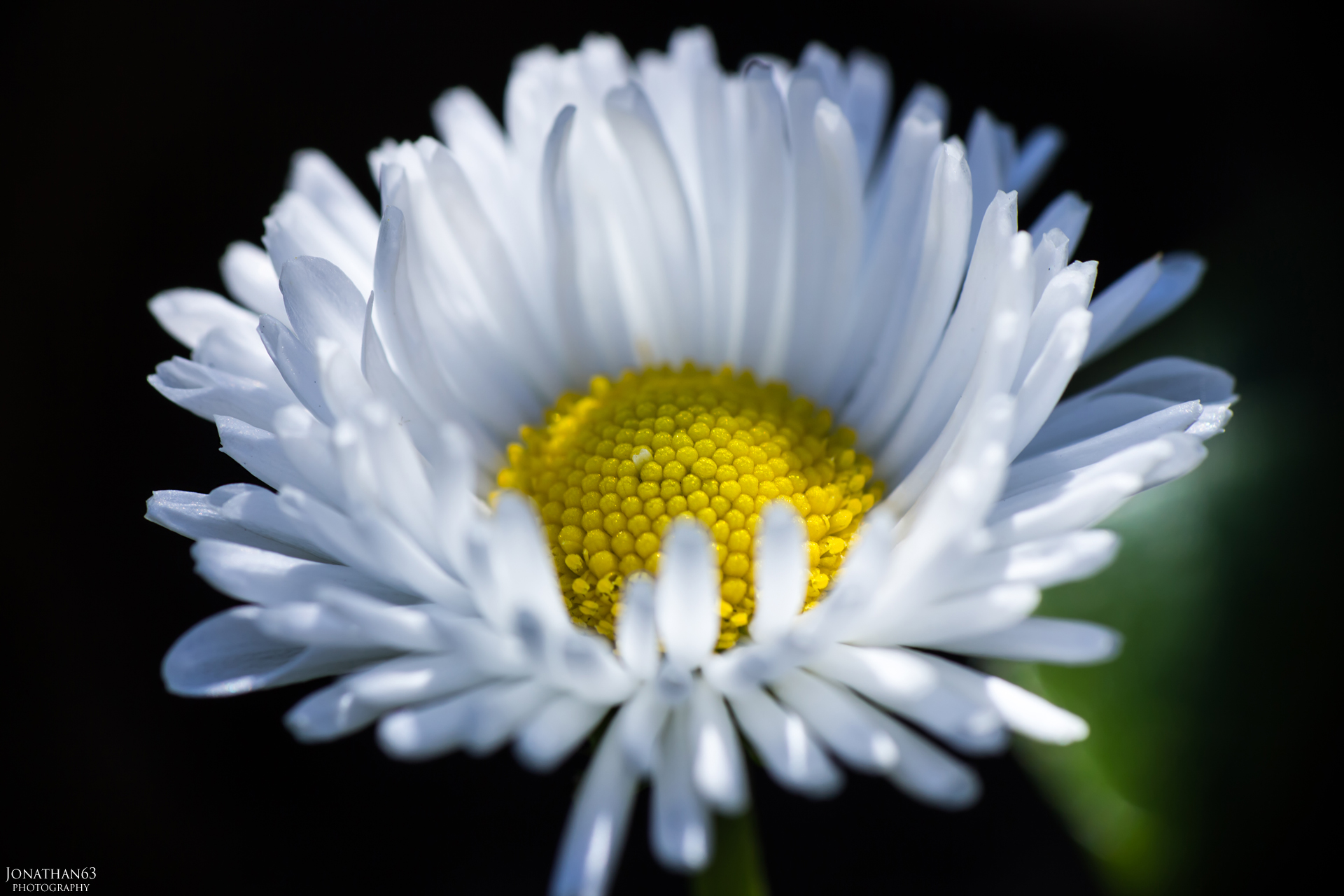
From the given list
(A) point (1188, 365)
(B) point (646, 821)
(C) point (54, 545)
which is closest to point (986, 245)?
(A) point (1188, 365)

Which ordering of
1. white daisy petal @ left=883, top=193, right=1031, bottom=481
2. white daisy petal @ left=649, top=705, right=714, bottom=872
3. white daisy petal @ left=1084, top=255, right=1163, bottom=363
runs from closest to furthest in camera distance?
white daisy petal @ left=649, top=705, right=714, bottom=872 < white daisy petal @ left=883, top=193, right=1031, bottom=481 < white daisy petal @ left=1084, top=255, right=1163, bottom=363

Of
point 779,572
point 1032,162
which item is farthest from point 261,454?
point 1032,162

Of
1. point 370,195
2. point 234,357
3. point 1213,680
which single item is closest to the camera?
point 234,357

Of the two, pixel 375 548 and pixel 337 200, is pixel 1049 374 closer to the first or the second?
pixel 375 548

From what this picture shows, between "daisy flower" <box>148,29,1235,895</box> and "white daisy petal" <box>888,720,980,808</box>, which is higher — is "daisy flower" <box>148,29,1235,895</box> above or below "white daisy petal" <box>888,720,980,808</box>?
above

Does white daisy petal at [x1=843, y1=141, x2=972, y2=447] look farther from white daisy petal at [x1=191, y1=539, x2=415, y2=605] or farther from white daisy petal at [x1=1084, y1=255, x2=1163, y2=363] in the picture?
white daisy petal at [x1=191, y1=539, x2=415, y2=605]

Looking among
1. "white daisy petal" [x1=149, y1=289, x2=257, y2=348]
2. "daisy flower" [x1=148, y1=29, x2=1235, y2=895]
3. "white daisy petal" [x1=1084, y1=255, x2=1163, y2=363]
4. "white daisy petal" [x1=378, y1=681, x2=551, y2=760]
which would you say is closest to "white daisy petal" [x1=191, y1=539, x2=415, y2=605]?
"daisy flower" [x1=148, y1=29, x2=1235, y2=895]

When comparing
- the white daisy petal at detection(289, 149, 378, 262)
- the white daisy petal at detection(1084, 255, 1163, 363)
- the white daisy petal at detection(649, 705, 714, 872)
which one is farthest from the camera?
the white daisy petal at detection(289, 149, 378, 262)
